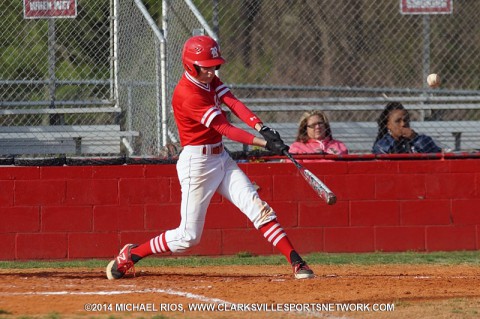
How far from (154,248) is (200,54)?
1.54 metres

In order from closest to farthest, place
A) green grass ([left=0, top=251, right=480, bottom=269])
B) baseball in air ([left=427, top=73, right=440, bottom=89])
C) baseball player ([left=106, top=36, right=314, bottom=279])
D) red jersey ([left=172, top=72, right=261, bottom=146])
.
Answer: red jersey ([left=172, top=72, right=261, bottom=146]) → baseball player ([left=106, top=36, right=314, bottom=279]) → green grass ([left=0, top=251, right=480, bottom=269]) → baseball in air ([left=427, top=73, right=440, bottom=89])

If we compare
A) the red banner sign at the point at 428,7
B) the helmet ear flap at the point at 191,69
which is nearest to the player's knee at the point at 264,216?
the helmet ear flap at the point at 191,69

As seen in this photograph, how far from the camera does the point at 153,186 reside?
32.5 ft

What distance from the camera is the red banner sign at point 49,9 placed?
991 cm

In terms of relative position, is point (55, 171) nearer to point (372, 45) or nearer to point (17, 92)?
point (17, 92)

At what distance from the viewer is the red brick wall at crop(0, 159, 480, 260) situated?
32.3 feet

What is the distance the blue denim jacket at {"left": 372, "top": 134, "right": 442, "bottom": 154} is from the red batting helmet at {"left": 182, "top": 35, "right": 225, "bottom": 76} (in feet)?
12.2

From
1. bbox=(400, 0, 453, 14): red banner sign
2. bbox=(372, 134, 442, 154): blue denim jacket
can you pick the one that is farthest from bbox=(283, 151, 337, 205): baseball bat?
bbox=(400, 0, 453, 14): red banner sign

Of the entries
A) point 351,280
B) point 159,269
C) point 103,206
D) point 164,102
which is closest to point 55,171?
point 103,206

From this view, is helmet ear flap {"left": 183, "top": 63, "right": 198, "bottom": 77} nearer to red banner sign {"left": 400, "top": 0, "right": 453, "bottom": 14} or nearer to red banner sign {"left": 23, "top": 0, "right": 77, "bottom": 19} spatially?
red banner sign {"left": 23, "top": 0, "right": 77, "bottom": 19}

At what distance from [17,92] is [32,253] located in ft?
6.02

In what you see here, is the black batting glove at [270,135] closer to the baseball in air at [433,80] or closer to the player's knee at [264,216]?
the player's knee at [264,216]

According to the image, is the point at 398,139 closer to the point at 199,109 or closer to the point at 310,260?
the point at 310,260

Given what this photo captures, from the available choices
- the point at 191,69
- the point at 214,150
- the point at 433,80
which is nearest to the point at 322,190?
the point at 214,150
